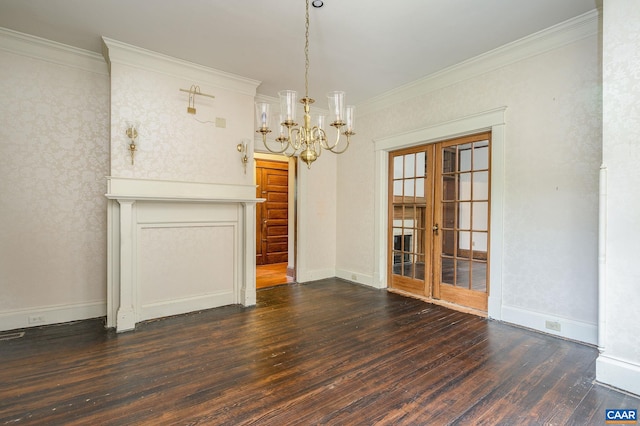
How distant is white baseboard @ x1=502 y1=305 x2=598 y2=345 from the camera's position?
290cm

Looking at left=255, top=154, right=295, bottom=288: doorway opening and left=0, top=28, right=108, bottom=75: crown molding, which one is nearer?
left=0, top=28, right=108, bottom=75: crown molding

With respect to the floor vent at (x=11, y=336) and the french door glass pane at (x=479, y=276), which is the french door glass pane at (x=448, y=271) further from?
the floor vent at (x=11, y=336)

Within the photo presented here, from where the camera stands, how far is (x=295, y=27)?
9.94 ft

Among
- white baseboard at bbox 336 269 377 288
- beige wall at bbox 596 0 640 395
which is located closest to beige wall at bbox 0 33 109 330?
white baseboard at bbox 336 269 377 288

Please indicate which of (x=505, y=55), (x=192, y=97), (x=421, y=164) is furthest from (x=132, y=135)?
(x=505, y=55)

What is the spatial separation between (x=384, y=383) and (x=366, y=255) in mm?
3010

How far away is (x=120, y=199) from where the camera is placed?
329 cm

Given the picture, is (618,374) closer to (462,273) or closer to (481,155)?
(462,273)

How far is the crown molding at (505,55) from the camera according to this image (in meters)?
2.90

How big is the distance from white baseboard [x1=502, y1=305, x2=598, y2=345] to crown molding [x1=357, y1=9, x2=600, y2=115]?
268 centimetres

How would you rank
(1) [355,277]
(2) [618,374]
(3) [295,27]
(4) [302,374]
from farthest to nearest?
(1) [355,277]
(3) [295,27]
(4) [302,374]
(2) [618,374]

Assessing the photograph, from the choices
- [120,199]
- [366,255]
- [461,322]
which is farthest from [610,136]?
[120,199]

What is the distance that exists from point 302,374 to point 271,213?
17.0ft

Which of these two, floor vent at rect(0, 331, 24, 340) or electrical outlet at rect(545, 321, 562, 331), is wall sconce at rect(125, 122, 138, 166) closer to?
floor vent at rect(0, 331, 24, 340)
